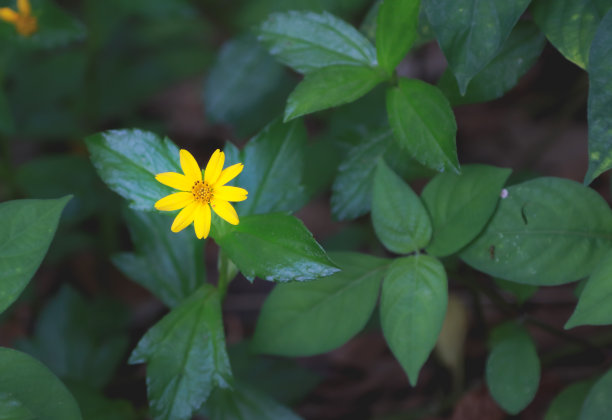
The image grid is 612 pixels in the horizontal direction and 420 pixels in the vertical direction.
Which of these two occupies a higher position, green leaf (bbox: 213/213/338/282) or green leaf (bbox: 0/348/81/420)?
green leaf (bbox: 213/213/338/282)

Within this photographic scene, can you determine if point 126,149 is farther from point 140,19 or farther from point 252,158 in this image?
point 140,19

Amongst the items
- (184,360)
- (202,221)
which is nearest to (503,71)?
(202,221)

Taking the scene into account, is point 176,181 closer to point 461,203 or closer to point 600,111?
point 461,203

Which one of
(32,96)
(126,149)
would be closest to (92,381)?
(126,149)

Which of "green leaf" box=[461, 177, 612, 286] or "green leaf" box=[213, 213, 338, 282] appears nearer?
"green leaf" box=[213, 213, 338, 282]

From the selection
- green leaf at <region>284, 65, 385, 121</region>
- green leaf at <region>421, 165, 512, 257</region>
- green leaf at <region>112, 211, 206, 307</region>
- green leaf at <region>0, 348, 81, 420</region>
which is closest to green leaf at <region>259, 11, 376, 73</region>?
green leaf at <region>284, 65, 385, 121</region>

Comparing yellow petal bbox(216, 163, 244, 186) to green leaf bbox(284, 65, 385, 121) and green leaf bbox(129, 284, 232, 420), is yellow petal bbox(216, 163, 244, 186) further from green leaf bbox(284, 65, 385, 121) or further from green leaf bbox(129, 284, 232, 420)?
green leaf bbox(129, 284, 232, 420)
